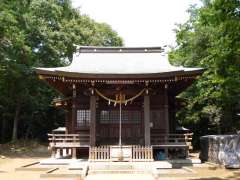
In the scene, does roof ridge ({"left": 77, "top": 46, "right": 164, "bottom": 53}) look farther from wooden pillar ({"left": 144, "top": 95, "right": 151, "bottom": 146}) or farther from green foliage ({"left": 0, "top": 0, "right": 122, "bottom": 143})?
wooden pillar ({"left": 144, "top": 95, "right": 151, "bottom": 146})

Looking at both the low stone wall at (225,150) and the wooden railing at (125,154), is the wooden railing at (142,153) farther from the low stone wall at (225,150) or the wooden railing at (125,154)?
the low stone wall at (225,150)

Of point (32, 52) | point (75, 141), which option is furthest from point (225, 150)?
point (32, 52)

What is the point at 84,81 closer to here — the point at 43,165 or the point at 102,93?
the point at 102,93

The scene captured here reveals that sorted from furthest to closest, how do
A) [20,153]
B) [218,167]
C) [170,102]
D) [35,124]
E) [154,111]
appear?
[35,124] → [20,153] → [170,102] → [154,111] → [218,167]

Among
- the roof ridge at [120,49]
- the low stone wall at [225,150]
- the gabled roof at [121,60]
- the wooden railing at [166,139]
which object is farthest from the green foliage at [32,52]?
the low stone wall at [225,150]

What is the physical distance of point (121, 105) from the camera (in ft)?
61.1

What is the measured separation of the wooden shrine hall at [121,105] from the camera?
52.6 ft

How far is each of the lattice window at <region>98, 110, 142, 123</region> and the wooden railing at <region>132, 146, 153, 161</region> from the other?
289 centimetres

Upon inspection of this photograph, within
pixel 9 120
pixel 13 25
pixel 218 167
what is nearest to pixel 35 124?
pixel 9 120

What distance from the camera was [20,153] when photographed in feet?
89.2

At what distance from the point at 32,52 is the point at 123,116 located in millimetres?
16537

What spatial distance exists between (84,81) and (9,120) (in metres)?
25.2

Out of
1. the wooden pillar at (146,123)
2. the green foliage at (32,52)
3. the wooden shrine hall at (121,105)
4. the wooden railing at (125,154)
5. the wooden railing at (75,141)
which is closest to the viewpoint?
the wooden railing at (125,154)

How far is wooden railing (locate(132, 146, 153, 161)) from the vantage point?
1584cm
